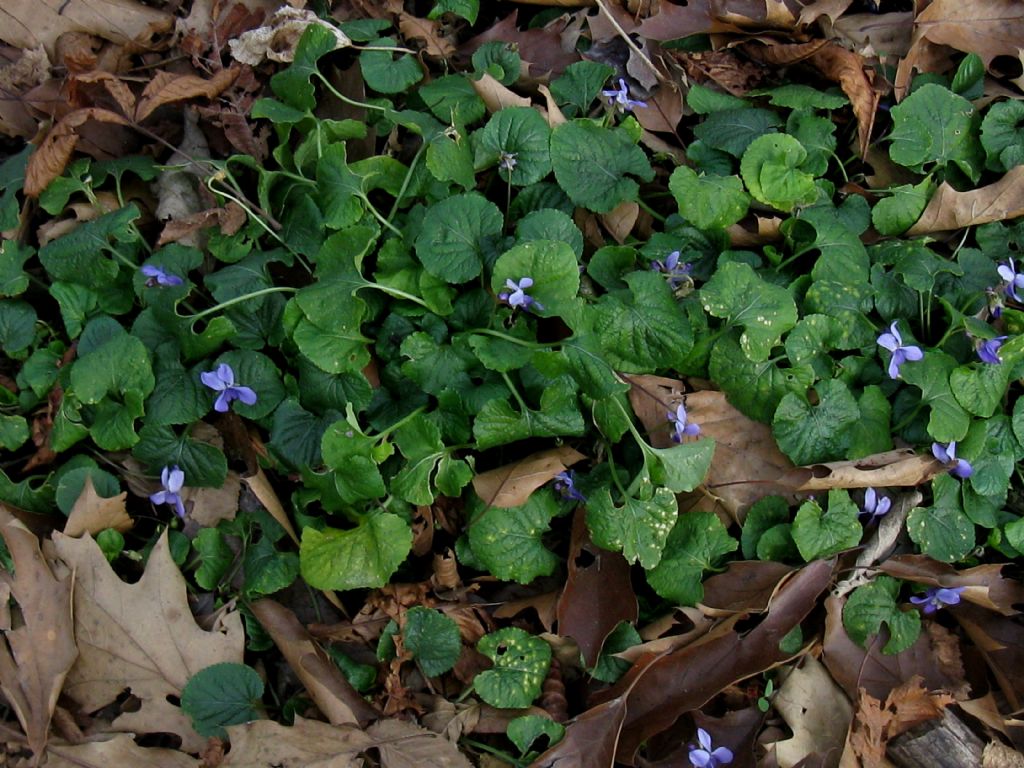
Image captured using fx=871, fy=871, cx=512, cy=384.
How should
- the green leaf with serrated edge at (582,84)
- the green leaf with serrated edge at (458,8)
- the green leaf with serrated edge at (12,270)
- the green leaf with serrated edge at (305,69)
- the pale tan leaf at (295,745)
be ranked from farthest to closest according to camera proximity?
the green leaf with serrated edge at (458,8) → the green leaf with serrated edge at (582,84) → the green leaf with serrated edge at (305,69) → the green leaf with serrated edge at (12,270) → the pale tan leaf at (295,745)

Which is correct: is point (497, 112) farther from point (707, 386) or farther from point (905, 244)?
point (905, 244)

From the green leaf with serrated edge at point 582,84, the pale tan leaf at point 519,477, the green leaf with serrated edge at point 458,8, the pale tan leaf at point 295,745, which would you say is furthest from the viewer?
the green leaf with serrated edge at point 458,8

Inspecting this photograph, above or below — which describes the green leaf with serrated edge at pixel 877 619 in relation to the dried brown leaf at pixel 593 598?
below

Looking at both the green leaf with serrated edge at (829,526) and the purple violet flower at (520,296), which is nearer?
the purple violet flower at (520,296)

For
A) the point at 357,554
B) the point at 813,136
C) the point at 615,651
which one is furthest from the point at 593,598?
the point at 813,136

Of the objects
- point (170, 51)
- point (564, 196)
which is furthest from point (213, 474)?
point (170, 51)

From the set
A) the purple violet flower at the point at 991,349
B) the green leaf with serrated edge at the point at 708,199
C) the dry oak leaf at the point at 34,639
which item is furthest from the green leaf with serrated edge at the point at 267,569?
the purple violet flower at the point at 991,349

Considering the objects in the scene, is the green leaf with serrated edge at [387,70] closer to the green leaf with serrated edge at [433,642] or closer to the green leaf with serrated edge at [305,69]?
the green leaf with serrated edge at [305,69]
